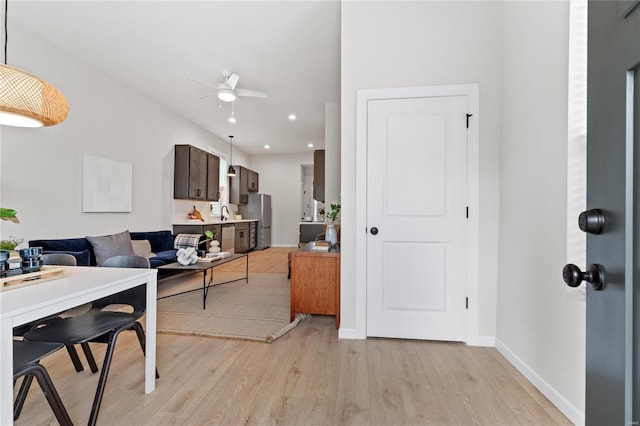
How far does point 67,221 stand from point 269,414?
3.36 metres

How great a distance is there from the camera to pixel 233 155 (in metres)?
7.70

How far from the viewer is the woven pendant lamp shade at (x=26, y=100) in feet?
4.88

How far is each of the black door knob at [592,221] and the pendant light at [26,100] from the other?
2447mm

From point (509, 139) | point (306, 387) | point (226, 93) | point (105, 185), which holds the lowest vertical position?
point (306, 387)

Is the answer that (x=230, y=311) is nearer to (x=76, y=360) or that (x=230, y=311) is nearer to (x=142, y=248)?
(x=76, y=360)

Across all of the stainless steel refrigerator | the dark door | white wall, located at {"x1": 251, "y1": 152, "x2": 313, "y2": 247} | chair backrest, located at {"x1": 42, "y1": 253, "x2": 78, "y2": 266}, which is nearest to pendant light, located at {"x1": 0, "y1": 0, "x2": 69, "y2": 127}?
chair backrest, located at {"x1": 42, "y1": 253, "x2": 78, "y2": 266}

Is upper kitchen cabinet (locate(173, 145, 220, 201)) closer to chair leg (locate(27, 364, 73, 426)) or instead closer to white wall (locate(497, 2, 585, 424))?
chair leg (locate(27, 364, 73, 426))

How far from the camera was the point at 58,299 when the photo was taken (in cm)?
114

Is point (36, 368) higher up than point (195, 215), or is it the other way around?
point (195, 215)

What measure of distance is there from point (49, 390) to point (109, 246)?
106 inches

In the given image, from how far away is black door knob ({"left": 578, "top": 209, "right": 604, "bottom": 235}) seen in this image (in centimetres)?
56

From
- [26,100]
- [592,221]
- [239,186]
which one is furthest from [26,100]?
[239,186]

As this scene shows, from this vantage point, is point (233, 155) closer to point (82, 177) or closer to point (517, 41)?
point (82, 177)

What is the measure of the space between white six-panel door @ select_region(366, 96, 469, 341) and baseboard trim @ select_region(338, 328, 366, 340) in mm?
117
